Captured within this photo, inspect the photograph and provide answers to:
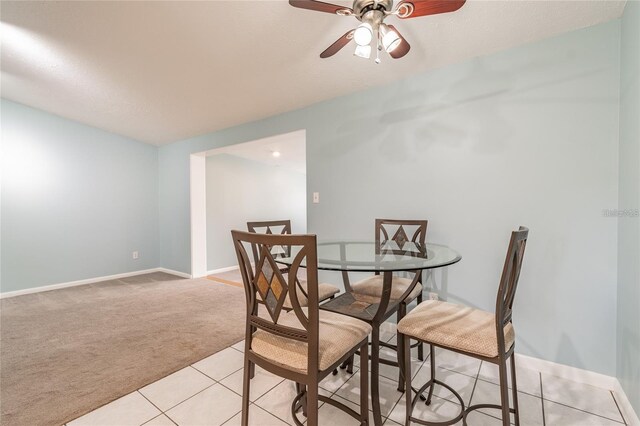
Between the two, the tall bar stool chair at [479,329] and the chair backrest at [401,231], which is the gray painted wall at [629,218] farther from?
the chair backrest at [401,231]

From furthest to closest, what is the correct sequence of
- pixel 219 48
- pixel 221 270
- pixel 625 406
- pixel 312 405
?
pixel 221 270 → pixel 219 48 → pixel 625 406 → pixel 312 405

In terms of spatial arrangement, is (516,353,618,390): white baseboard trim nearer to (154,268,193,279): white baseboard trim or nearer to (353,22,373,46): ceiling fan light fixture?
(353,22,373,46): ceiling fan light fixture

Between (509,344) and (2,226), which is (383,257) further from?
(2,226)

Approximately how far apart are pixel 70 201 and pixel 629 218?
5910 mm

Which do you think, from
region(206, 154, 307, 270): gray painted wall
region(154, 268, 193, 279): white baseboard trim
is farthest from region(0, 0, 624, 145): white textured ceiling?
region(154, 268, 193, 279): white baseboard trim

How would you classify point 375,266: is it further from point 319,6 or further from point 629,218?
point 629,218

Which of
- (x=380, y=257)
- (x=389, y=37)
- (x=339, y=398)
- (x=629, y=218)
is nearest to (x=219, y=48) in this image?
(x=389, y=37)

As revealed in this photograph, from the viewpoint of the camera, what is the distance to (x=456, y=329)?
48.3 inches

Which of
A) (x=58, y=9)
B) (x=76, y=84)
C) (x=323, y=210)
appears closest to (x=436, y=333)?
(x=323, y=210)

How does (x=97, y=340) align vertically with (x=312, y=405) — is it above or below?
below

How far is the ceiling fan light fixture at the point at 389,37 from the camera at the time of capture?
1343mm

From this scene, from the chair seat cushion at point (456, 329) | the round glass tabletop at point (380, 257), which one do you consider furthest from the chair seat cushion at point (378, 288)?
the chair seat cushion at point (456, 329)

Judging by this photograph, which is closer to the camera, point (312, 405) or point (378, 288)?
point (312, 405)

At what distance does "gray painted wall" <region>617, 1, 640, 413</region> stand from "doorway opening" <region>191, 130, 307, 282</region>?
9.33ft
